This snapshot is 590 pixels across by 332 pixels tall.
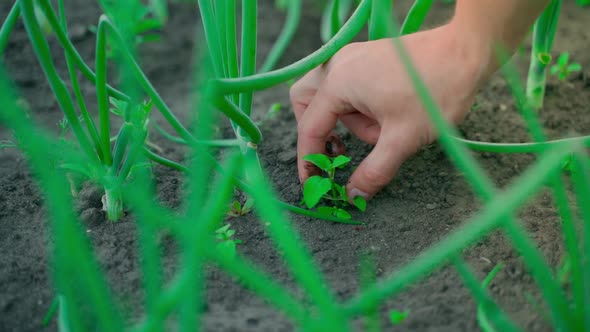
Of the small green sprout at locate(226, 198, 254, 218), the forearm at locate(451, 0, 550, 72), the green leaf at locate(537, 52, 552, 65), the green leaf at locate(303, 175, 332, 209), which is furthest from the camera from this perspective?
the green leaf at locate(537, 52, 552, 65)

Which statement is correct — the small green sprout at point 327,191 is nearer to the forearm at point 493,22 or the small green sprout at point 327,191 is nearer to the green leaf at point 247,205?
the green leaf at point 247,205

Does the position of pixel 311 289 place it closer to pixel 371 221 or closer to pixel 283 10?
pixel 371 221

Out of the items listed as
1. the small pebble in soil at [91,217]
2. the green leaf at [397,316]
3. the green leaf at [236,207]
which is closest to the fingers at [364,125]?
the green leaf at [236,207]

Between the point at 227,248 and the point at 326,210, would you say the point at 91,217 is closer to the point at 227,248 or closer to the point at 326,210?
the point at 227,248

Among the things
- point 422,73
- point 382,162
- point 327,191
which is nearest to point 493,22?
point 422,73

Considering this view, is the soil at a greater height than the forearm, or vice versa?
the forearm

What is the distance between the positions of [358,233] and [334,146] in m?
0.21

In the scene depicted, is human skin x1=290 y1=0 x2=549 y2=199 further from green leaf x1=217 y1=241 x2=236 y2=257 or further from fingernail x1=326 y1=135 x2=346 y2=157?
green leaf x1=217 y1=241 x2=236 y2=257

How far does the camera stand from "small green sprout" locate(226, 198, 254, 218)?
1.21 m

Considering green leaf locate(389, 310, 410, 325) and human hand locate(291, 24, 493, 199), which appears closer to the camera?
green leaf locate(389, 310, 410, 325)

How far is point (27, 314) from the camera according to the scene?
0.98m

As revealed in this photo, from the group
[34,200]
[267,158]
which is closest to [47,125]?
[34,200]

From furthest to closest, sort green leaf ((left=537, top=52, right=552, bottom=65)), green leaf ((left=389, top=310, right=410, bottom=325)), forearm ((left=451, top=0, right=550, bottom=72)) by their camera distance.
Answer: green leaf ((left=537, top=52, right=552, bottom=65)) → forearm ((left=451, top=0, right=550, bottom=72)) → green leaf ((left=389, top=310, right=410, bottom=325))

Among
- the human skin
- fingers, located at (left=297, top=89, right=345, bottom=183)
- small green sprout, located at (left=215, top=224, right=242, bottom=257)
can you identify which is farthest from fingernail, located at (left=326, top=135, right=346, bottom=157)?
small green sprout, located at (left=215, top=224, right=242, bottom=257)
